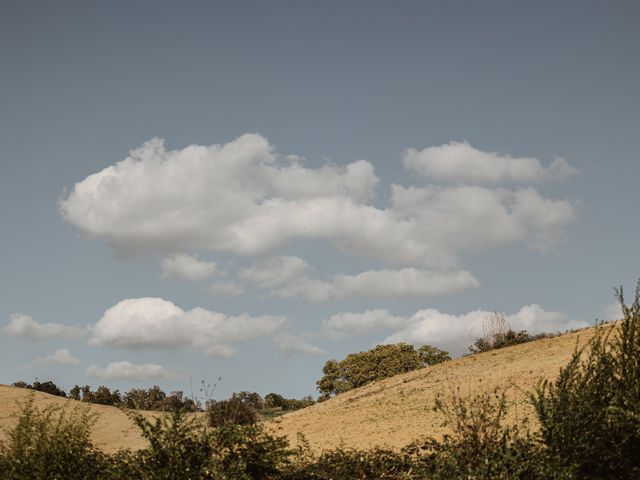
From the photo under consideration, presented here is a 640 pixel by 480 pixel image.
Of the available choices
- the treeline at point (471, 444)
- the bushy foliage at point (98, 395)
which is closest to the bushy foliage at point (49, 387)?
the bushy foliage at point (98, 395)

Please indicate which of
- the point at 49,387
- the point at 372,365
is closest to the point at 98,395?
the point at 49,387

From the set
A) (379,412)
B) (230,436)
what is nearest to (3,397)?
(379,412)

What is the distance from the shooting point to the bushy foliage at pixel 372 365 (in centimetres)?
6769

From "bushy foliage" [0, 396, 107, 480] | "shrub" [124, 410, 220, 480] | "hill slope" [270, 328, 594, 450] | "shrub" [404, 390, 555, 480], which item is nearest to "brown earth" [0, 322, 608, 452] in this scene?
"hill slope" [270, 328, 594, 450]

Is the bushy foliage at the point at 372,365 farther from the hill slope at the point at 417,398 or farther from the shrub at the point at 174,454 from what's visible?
the shrub at the point at 174,454

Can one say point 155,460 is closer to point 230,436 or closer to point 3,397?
point 230,436

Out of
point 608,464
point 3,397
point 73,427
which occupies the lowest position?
point 608,464

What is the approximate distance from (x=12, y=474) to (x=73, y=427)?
1448 mm

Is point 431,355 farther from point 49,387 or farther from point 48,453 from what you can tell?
point 48,453

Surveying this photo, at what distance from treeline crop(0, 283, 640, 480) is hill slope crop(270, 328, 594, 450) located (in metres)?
11.5

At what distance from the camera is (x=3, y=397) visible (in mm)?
51562

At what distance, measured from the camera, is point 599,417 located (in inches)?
538

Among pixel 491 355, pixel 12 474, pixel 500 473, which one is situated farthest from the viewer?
pixel 491 355

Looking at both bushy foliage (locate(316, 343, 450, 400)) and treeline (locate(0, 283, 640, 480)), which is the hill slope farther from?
bushy foliage (locate(316, 343, 450, 400))
